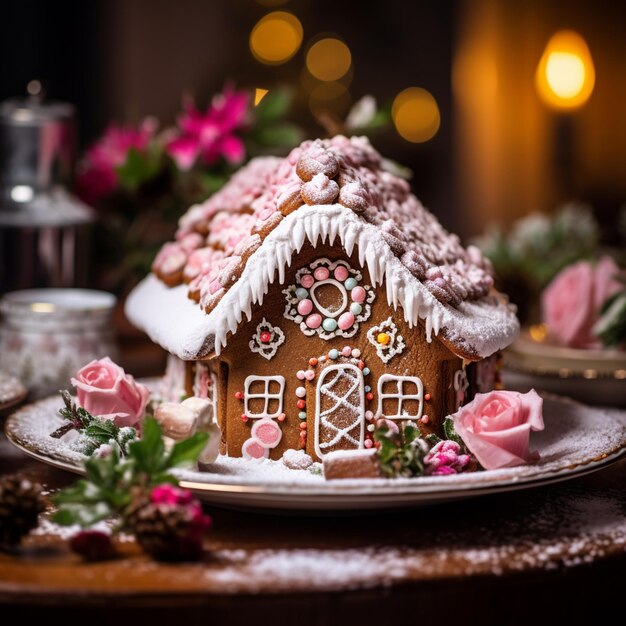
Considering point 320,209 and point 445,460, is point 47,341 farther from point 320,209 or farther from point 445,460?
point 445,460

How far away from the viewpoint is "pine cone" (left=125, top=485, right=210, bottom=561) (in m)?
1.38

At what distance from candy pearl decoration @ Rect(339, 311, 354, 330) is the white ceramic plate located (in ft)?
0.78

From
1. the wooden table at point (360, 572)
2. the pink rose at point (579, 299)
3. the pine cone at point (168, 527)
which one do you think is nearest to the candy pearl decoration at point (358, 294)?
the wooden table at point (360, 572)

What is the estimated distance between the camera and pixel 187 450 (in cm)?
150

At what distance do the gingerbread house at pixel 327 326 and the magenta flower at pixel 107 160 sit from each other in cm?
124

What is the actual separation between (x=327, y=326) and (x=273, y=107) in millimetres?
1310

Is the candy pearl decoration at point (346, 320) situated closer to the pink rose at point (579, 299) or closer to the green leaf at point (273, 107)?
the pink rose at point (579, 299)

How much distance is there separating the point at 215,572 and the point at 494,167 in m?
4.38

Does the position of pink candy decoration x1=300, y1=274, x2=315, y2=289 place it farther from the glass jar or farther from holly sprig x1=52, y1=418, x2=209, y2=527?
the glass jar

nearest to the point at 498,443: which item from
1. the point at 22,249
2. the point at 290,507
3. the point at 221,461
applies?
the point at 290,507

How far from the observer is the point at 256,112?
2955 millimetres

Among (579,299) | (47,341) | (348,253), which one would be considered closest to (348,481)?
(348,253)

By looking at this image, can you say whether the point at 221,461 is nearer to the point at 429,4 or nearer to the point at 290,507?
the point at 290,507

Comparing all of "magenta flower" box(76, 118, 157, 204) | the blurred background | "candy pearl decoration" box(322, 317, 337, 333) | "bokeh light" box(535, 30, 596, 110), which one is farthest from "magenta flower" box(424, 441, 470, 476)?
the blurred background
